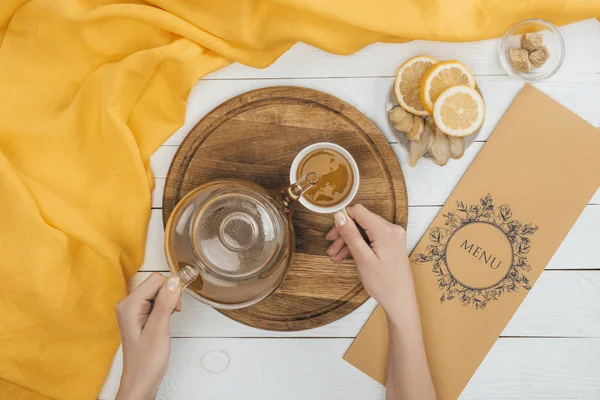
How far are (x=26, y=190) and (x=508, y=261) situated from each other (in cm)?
78

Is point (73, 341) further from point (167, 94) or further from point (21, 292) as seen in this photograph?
point (167, 94)

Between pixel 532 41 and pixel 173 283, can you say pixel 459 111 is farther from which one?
pixel 173 283

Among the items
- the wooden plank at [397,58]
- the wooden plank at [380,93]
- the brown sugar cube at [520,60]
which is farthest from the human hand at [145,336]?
the brown sugar cube at [520,60]

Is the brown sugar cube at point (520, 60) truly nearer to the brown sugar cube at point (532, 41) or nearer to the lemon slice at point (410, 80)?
the brown sugar cube at point (532, 41)

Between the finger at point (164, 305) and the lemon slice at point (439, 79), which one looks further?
the lemon slice at point (439, 79)

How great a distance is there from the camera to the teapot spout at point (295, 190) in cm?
66

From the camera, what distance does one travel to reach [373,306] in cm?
80

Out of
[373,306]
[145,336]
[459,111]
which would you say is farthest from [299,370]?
[459,111]

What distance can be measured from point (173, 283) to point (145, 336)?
0.11 m

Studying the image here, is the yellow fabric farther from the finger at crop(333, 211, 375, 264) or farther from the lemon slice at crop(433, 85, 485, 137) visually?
the finger at crop(333, 211, 375, 264)

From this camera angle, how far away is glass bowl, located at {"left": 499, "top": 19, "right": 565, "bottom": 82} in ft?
2.61

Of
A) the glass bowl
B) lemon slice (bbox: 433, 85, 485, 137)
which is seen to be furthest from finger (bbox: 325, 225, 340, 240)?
the glass bowl

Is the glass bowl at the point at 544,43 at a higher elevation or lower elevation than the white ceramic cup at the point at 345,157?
higher

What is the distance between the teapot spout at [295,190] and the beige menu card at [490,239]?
23 cm
